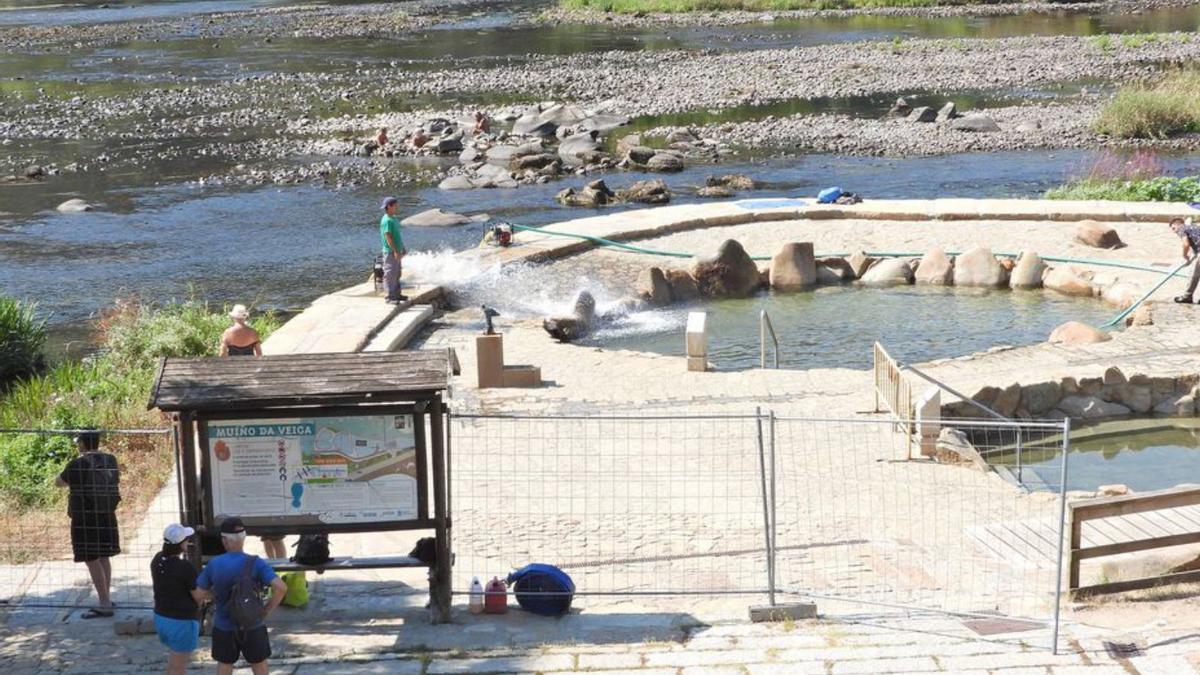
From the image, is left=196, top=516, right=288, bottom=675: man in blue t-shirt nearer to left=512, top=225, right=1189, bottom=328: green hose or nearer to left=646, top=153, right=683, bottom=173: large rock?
left=512, top=225, right=1189, bottom=328: green hose

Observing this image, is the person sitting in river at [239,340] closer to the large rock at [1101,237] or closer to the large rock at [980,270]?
the large rock at [980,270]

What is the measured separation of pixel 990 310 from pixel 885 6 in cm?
5631

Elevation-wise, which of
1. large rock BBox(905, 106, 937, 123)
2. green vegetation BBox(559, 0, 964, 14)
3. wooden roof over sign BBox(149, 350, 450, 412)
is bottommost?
large rock BBox(905, 106, 937, 123)

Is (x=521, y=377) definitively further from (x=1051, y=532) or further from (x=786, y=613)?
(x=786, y=613)

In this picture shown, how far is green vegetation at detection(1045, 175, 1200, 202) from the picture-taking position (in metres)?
28.4

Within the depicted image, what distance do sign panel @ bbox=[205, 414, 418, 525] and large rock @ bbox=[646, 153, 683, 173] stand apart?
26501mm

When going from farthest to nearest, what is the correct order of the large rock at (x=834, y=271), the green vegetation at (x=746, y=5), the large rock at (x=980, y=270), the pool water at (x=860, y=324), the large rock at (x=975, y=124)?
1. the green vegetation at (x=746, y=5)
2. the large rock at (x=975, y=124)
3. the large rock at (x=834, y=271)
4. the large rock at (x=980, y=270)
5. the pool water at (x=860, y=324)

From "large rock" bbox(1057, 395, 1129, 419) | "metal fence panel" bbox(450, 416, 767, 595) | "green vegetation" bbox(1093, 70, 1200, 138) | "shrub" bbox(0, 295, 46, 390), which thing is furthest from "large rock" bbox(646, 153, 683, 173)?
"metal fence panel" bbox(450, 416, 767, 595)

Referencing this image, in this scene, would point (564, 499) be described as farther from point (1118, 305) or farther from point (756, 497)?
point (1118, 305)

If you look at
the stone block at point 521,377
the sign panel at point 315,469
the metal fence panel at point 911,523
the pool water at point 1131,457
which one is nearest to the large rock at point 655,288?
the stone block at point 521,377

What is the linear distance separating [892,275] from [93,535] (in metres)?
16.2

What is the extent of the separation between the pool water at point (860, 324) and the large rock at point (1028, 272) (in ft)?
0.58

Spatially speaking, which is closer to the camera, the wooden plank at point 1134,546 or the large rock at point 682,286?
the wooden plank at point 1134,546

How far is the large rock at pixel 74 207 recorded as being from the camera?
33778 millimetres
